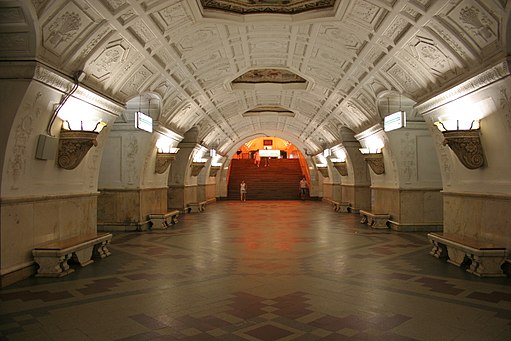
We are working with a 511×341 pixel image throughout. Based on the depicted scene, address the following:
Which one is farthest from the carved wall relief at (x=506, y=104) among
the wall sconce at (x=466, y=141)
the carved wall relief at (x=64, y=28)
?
the carved wall relief at (x=64, y=28)

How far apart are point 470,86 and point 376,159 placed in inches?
262

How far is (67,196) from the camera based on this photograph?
26.2 ft

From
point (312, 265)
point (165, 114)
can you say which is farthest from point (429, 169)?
point (165, 114)

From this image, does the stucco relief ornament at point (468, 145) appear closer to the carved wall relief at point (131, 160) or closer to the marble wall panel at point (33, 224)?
the marble wall panel at point (33, 224)

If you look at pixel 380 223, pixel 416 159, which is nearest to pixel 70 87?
pixel 416 159

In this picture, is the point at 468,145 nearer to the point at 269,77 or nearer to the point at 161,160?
the point at 269,77

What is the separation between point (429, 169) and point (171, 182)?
436 inches

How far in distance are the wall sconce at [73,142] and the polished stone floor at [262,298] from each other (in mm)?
1983

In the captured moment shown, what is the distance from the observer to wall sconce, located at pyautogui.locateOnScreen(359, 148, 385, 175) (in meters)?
13.6

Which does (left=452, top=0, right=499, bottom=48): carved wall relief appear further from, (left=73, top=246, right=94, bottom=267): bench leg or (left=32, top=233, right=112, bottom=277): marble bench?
(left=73, top=246, right=94, bottom=267): bench leg

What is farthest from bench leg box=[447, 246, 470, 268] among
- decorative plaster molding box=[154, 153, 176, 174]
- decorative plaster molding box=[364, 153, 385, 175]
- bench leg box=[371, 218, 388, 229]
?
decorative plaster molding box=[154, 153, 176, 174]

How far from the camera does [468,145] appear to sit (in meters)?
7.35

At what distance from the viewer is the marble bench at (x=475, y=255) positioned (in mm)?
6535

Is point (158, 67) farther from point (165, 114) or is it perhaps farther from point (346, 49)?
point (346, 49)
